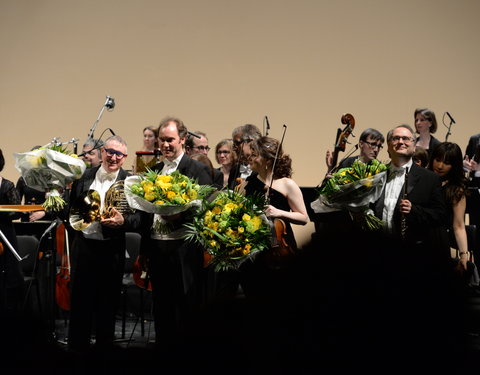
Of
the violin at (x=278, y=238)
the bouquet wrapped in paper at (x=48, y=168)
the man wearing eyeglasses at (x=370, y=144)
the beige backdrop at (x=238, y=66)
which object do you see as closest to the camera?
the violin at (x=278, y=238)

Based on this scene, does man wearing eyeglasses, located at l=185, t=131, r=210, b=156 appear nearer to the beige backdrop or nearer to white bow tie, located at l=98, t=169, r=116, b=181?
white bow tie, located at l=98, t=169, r=116, b=181

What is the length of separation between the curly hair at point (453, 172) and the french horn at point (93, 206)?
205 cm

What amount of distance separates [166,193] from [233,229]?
47cm

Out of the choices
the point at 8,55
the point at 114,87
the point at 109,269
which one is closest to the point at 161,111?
the point at 114,87

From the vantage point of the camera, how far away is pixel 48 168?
3.96 meters

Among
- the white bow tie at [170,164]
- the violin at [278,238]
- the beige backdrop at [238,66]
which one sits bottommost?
the violin at [278,238]

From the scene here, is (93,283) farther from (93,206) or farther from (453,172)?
(453,172)

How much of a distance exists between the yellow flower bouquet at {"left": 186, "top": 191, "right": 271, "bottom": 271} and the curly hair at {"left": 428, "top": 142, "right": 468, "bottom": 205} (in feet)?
5.26

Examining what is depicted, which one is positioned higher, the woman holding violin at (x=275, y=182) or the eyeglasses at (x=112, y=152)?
the eyeglasses at (x=112, y=152)

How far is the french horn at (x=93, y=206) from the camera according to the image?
406cm

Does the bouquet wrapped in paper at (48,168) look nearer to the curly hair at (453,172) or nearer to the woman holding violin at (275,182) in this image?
the woman holding violin at (275,182)

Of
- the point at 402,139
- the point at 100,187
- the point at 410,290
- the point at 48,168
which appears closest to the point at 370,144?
the point at 402,139

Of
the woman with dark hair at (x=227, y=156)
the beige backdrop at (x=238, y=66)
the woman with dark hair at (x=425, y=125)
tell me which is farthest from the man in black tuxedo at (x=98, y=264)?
the beige backdrop at (x=238, y=66)

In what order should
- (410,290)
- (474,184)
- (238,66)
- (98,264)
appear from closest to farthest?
1. (410,290)
2. (98,264)
3. (474,184)
4. (238,66)
